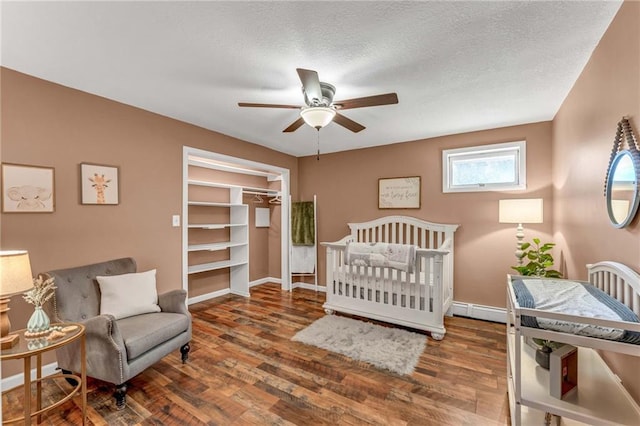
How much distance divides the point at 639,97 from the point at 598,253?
1020mm

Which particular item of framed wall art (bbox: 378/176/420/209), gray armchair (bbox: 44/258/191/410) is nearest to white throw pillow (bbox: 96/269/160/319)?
gray armchair (bbox: 44/258/191/410)

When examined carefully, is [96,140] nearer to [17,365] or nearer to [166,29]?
[166,29]

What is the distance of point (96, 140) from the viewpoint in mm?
2621

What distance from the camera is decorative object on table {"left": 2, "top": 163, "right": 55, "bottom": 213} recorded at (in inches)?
83.4

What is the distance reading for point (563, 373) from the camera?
1407mm

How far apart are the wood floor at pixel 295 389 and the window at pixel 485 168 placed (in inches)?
71.5

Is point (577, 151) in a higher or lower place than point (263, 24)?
lower

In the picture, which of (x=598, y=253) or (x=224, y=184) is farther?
(x=224, y=184)

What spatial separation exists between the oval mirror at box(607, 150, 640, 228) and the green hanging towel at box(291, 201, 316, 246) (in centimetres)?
377

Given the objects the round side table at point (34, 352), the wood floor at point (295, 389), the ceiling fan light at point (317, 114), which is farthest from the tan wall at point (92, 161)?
the ceiling fan light at point (317, 114)

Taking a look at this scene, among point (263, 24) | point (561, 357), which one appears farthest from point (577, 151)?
point (263, 24)

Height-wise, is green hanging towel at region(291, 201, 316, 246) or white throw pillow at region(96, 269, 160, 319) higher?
green hanging towel at region(291, 201, 316, 246)

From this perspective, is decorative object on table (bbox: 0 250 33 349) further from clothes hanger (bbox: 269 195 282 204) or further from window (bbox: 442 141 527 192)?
window (bbox: 442 141 527 192)

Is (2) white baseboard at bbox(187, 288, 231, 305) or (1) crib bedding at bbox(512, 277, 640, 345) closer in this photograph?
(1) crib bedding at bbox(512, 277, 640, 345)
